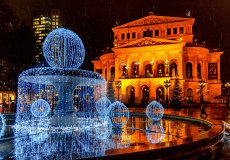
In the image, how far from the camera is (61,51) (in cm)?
1222

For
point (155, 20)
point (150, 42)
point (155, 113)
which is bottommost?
point (155, 113)

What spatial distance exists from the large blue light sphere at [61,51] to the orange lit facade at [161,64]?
105 feet

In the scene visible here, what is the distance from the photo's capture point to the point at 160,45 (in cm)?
4481

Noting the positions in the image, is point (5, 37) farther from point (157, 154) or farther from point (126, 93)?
point (157, 154)

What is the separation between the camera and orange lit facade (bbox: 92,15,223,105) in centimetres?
4481

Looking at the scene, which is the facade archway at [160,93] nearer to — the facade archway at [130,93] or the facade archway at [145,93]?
the facade archway at [145,93]

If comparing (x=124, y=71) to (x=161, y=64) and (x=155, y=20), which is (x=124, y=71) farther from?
(x=155, y=20)

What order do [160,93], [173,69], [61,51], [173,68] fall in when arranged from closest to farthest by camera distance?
1. [61,51]
2. [173,69]
3. [173,68]
4. [160,93]

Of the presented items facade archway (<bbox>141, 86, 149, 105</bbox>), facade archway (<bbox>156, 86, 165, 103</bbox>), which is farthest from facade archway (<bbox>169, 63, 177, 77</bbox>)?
facade archway (<bbox>141, 86, 149, 105</bbox>)

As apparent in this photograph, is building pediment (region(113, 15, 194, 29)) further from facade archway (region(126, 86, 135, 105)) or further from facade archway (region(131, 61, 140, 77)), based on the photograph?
facade archway (region(126, 86, 135, 105))

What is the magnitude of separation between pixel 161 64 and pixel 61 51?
117ft

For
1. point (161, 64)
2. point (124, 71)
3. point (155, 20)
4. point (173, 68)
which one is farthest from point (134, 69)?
point (155, 20)

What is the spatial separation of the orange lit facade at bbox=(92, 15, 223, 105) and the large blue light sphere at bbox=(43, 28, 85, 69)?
31.9 m

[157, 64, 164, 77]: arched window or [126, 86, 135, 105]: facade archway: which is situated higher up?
[157, 64, 164, 77]: arched window
